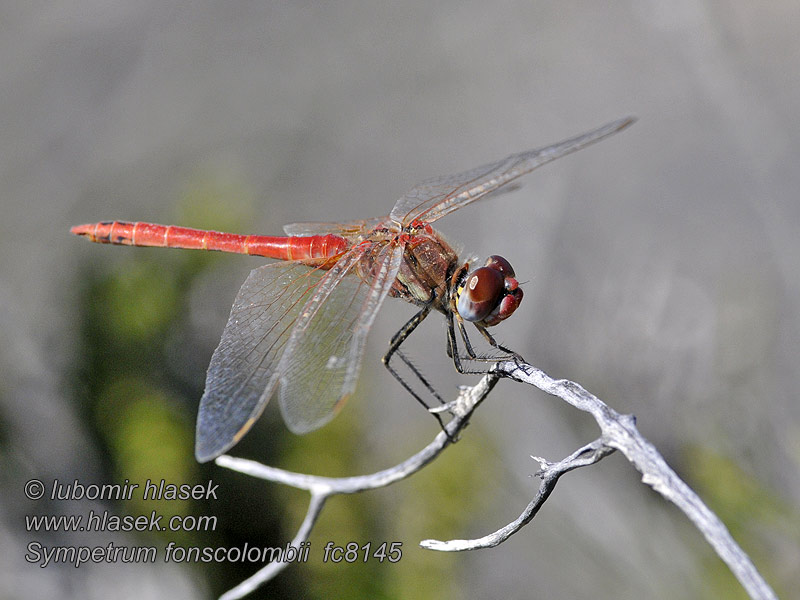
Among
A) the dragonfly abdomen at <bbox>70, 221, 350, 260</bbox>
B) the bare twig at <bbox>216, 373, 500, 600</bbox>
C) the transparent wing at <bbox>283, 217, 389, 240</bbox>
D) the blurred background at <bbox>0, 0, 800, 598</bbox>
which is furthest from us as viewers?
the blurred background at <bbox>0, 0, 800, 598</bbox>

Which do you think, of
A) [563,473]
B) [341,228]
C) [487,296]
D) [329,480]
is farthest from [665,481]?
[341,228]

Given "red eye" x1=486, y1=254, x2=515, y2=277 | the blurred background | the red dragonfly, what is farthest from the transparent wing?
the blurred background

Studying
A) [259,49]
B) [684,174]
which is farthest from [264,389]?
[259,49]

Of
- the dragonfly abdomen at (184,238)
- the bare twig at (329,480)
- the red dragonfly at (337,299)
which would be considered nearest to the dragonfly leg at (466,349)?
the red dragonfly at (337,299)

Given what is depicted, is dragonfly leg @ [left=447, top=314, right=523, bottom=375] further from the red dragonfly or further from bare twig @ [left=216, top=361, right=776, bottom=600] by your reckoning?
bare twig @ [left=216, top=361, right=776, bottom=600]

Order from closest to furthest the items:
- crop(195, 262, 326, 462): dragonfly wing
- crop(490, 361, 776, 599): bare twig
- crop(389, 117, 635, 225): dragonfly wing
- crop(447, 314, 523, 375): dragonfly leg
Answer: crop(490, 361, 776, 599): bare twig
crop(195, 262, 326, 462): dragonfly wing
crop(447, 314, 523, 375): dragonfly leg
crop(389, 117, 635, 225): dragonfly wing

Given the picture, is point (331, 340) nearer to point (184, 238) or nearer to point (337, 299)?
point (337, 299)

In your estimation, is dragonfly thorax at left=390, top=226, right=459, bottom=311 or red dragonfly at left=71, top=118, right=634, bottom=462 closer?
red dragonfly at left=71, top=118, right=634, bottom=462
